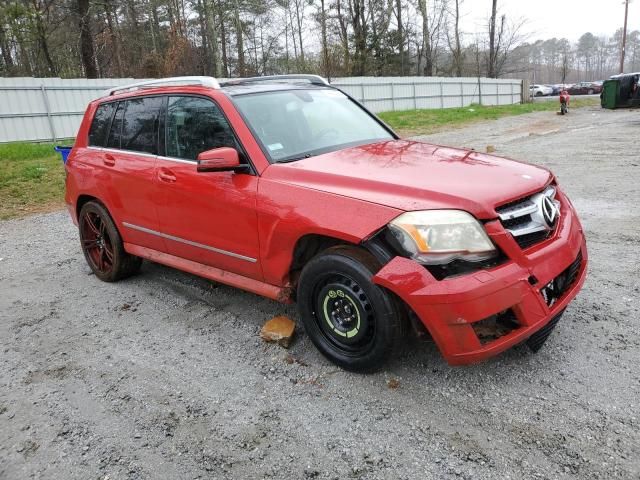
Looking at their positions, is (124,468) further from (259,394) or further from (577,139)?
(577,139)

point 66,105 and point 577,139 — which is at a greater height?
point 66,105

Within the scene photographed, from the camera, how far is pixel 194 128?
150 inches

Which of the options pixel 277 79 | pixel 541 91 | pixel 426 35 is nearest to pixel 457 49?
pixel 426 35

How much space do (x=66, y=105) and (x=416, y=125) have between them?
13.4m

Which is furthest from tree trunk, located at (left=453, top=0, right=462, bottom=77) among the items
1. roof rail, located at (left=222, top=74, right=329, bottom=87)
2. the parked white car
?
roof rail, located at (left=222, top=74, right=329, bottom=87)

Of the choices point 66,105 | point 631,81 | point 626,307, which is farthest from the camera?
point 631,81

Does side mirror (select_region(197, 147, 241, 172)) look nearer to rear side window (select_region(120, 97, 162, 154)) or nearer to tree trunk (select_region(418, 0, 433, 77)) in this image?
rear side window (select_region(120, 97, 162, 154))

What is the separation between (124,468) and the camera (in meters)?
2.40

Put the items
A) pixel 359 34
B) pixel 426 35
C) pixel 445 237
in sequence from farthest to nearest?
pixel 426 35 → pixel 359 34 → pixel 445 237

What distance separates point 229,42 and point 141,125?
30.1 meters

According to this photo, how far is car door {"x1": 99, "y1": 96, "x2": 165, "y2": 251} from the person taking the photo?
410 cm

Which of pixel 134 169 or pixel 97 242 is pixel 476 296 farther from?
pixel 97 242

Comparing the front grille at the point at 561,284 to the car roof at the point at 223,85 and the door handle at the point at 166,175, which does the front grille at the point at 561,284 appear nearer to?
the car roof at the point at 223,85

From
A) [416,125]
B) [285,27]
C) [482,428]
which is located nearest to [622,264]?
[482,428]
